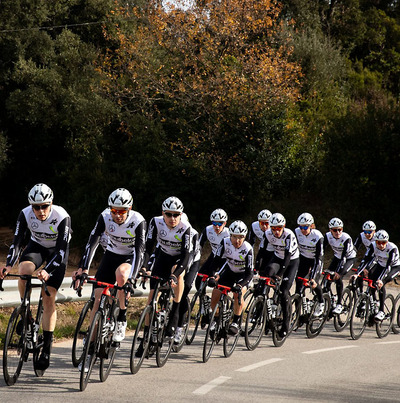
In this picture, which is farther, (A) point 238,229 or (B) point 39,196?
(A) point 238,229

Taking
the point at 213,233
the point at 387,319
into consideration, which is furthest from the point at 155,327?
the point at 387,319

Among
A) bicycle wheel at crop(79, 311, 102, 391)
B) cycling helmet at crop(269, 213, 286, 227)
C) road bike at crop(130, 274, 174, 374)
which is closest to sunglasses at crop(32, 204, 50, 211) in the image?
bicycle wheel at crop(79, 311, 102, 391)

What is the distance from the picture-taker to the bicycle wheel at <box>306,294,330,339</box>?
41.7 feet

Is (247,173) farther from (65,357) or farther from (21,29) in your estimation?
(65,357)

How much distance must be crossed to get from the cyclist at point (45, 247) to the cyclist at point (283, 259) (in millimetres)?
4584

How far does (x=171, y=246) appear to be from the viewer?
1011 cm

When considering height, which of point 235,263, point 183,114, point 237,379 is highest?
point 183,114

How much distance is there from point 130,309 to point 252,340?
3.24 m

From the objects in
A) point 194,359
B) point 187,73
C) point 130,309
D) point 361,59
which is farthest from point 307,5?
point 194,359

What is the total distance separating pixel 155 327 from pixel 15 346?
6.98 feet

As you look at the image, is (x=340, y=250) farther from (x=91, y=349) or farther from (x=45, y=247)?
(x=91, y=349)

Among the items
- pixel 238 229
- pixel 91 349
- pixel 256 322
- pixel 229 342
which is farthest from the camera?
pixel 256 322

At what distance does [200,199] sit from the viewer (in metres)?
33.2

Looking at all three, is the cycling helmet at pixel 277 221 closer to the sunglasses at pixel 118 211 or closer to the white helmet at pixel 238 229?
the white helmet at pixel 238 229
